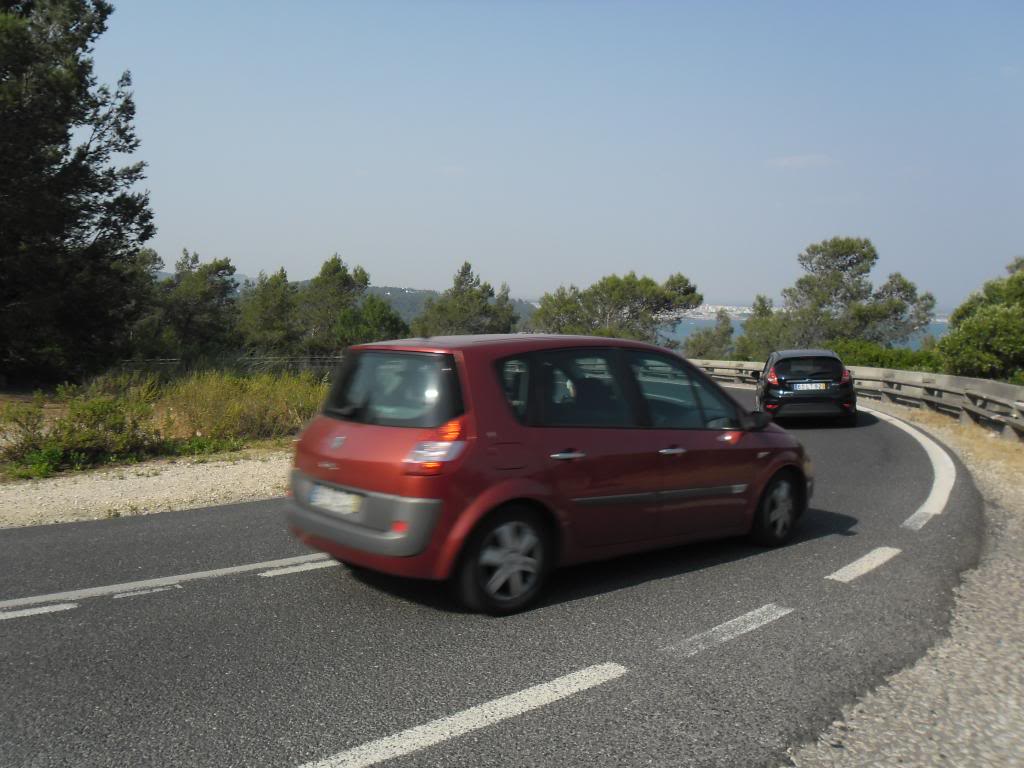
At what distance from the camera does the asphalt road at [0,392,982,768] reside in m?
3.18

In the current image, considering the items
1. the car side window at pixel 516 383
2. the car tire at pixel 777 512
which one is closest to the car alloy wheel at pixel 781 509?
the car tire at pixel 777 512

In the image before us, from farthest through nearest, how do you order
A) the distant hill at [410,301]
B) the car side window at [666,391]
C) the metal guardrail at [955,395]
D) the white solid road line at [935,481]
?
the distant hill at [410,301] → the metal guardrail at [955,395] → the white solid road line at [935,481] → the car side window at [666,391]

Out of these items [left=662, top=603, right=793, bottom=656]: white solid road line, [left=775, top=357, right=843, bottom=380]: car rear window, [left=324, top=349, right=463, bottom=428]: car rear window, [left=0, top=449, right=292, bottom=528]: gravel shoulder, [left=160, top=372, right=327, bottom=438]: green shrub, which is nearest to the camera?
[left=662, top=603, right=793, bottom=656]: white solid road line

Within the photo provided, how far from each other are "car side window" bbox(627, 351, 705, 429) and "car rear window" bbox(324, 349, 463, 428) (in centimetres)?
144

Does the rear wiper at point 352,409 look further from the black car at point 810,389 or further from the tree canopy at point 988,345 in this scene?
the tree canopy at point 988,345

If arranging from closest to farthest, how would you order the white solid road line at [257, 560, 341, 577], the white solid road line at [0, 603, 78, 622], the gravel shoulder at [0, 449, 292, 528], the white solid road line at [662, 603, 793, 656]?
the white solid road line at [662, 603, 793, 656]
the white solid road line at [0, 603, 78, 622]
the white solid road line at [257, 560, 341, 577]
the gravel shoulder at [0, 449, 292, 528]

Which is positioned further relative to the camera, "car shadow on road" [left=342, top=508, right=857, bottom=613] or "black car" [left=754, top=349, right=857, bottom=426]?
"black car" [left=754, top=349, right=857, bottom=426]

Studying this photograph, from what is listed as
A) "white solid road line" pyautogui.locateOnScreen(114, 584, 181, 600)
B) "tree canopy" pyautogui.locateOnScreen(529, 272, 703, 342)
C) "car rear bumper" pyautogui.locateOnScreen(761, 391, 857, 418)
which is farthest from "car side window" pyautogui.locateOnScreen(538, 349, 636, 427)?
"tree canopy" pyautogui.locateOnScreen(529, 272, 703, 342)

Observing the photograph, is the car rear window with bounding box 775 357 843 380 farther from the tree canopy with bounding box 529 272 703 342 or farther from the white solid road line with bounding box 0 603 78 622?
the tree canopy with bounding box 529 272 703 342

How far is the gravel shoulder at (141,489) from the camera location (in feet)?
24.8

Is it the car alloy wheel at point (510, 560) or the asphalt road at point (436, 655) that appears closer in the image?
the asphalt road at point (436, 655)

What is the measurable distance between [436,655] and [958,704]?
235 centimetres

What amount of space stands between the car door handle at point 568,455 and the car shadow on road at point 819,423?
1122 cm

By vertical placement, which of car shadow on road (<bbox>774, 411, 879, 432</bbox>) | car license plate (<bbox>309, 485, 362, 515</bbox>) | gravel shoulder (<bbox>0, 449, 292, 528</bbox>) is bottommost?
gravel shoulder (<bbox>0, 449, 292, 528</bbox>)
